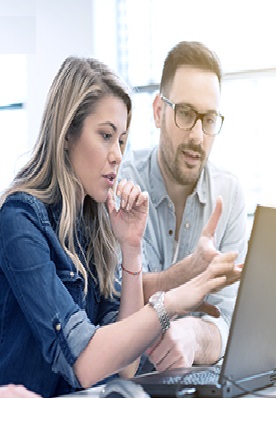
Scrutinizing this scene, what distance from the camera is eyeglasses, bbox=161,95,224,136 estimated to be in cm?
245

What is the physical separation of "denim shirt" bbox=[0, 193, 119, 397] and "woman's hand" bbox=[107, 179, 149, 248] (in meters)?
0.21

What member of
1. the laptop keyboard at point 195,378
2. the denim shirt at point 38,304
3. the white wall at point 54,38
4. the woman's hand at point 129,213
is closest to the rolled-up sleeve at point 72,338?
the denim shirt at point 38,304

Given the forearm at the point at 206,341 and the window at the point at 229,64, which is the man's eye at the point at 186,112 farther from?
the forearm at the point at 206,341

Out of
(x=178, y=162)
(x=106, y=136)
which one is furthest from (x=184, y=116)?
(x=106, y=136)

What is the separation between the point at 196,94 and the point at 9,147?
33.1 inches

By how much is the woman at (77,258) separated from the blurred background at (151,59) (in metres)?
1.00

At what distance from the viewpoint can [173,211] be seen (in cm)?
234

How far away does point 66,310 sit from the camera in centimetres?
141

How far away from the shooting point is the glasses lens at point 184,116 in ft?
8.04

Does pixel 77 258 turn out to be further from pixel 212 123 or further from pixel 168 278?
pixel 212 123

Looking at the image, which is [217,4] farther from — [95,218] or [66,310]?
[66,310]

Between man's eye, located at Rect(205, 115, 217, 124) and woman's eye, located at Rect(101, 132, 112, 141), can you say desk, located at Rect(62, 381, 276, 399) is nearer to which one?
woman's eye, located at Rect(101, 132, 112, 141)

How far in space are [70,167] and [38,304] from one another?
0.42 meters

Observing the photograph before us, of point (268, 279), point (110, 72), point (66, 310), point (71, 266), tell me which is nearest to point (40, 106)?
point (110, 72)
